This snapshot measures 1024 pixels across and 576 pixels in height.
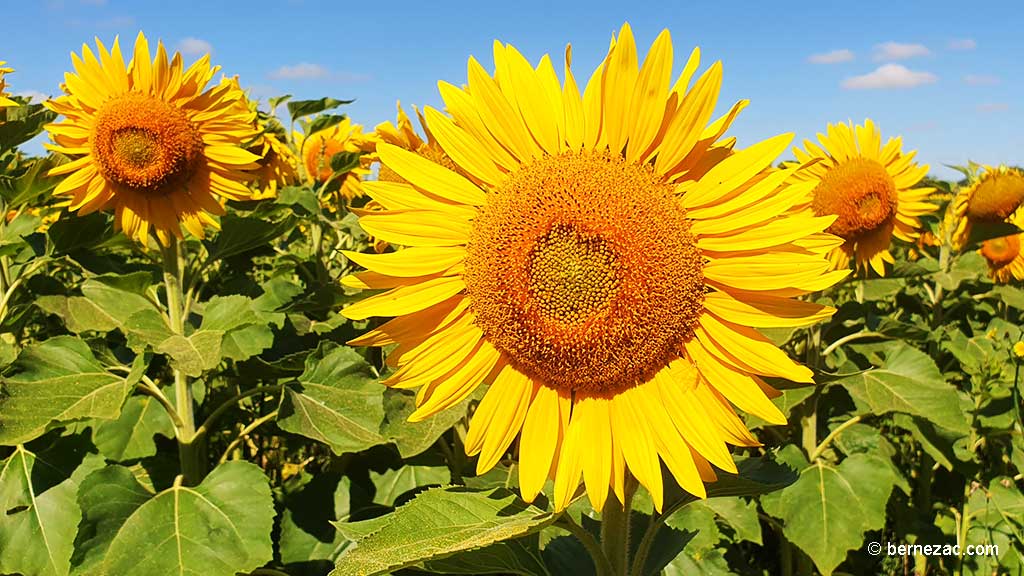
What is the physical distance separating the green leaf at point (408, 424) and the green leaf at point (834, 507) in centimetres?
155

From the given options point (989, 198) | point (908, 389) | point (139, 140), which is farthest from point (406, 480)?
point (989, 198)

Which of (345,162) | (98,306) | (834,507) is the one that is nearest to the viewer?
(834,507)

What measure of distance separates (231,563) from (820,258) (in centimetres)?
205

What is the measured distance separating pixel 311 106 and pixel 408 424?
2.96 m

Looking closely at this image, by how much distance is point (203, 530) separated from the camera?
2.72 meters

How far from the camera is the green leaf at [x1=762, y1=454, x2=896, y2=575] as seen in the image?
3232 mm

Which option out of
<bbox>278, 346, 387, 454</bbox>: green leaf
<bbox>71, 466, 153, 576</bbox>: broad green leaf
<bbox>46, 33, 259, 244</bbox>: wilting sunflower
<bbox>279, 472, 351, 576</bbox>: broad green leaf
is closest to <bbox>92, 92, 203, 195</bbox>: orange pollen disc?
<bbox>46, 33, 259, 244</bbox>: wilting sunflower

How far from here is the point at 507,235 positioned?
1705mm

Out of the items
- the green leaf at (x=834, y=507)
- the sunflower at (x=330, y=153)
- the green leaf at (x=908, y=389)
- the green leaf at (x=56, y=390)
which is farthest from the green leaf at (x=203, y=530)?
the sunflower at (x=330, y=153)

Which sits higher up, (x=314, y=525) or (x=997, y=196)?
(x=997, y=196)

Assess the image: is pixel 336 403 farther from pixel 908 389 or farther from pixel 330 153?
pixel 330 153

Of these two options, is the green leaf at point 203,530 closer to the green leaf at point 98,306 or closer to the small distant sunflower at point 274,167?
the green leaf at point 98,306

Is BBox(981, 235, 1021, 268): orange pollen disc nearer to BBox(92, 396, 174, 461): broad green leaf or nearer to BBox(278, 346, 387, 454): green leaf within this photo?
BBox(278, 346, 387, 454): green leaf

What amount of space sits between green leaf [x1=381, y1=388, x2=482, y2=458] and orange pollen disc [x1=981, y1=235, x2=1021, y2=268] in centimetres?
515
